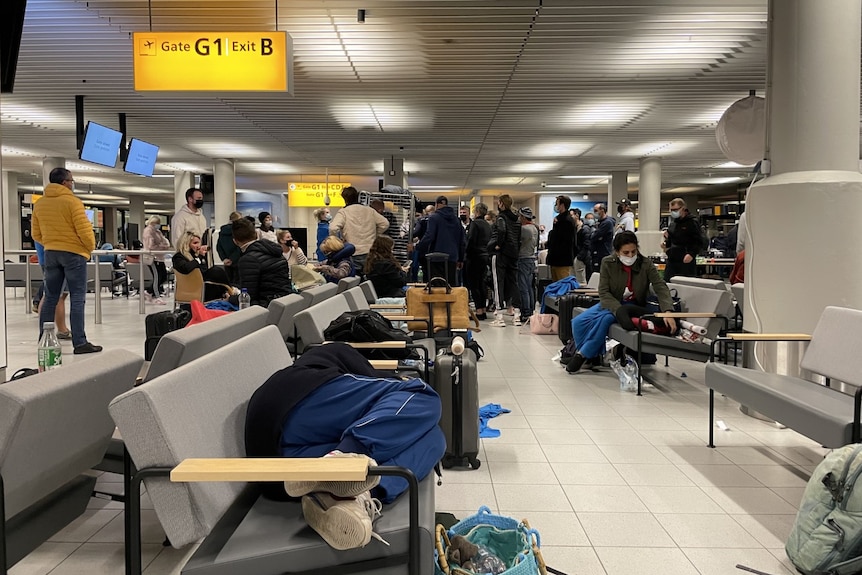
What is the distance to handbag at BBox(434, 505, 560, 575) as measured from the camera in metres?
2.10

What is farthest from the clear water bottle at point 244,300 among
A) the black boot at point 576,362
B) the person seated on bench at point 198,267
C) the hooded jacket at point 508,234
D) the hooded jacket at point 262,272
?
the hooded jacket at point 508,234

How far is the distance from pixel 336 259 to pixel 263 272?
1981 millimetres

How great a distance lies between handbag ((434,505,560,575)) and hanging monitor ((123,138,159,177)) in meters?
11.2

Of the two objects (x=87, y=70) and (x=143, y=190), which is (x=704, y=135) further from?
(x=143, y=190)

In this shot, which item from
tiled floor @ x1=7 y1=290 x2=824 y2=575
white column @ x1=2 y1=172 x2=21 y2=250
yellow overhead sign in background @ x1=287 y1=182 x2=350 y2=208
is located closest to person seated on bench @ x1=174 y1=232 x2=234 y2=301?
tiled floor @ x1=7 y1=290 x2=824 y2=575

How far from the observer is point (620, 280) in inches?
241

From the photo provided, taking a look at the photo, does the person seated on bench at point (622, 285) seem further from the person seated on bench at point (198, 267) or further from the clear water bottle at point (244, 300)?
the person seated on bench at point (198, 267)

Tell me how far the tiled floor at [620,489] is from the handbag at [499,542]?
0.97ft

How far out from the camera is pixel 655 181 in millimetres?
16969

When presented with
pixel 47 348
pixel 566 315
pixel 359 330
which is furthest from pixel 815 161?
pixel 47 348

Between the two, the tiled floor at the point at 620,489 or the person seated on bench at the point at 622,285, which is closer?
the tiled floor at the point at 620,489

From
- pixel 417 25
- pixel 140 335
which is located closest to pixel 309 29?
pixel 417 25

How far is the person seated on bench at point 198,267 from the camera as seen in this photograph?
6953 mm

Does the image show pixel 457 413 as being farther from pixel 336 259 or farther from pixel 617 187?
pixel 617 187
